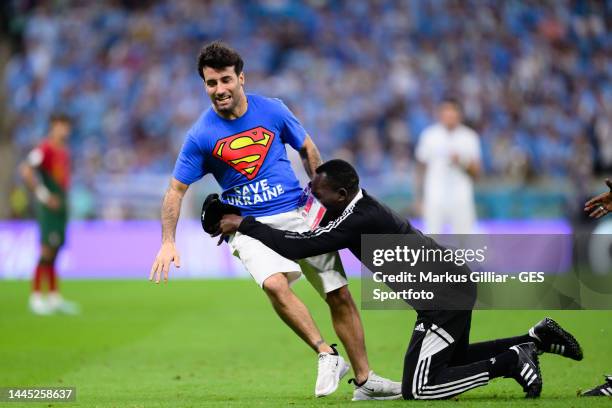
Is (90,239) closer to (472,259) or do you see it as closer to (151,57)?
(151,57)

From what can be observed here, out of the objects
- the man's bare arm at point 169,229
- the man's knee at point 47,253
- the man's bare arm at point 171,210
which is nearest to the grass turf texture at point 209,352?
the man's knee at point 47,253

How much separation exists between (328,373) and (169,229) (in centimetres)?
147

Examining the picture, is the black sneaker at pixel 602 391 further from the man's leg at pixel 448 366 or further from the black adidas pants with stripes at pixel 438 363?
the black adidas pants with stripes at pixel 438 363

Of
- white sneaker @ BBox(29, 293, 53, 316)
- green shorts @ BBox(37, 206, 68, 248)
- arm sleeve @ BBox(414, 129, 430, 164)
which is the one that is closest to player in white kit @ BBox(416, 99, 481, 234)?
arm sleeve @ BBox(414, 129, 430, 164)

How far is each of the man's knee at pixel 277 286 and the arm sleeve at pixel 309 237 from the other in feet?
0.86

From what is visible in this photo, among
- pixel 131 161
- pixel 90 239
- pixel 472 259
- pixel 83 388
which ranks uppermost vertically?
pixel 131 161

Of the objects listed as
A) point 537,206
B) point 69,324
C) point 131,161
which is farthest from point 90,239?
point 537,206

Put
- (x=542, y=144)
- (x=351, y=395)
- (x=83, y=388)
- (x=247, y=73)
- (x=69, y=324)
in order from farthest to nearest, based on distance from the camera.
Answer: (x=247, y=73), (x=542, y=144), (x=69, y=324), (x=83, y=388), (x=351, y=395)

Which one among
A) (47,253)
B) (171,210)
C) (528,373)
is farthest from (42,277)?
(528,373)

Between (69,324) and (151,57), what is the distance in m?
13.8

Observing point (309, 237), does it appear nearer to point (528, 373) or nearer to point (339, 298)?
point (339, 298)

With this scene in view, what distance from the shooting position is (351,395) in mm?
7207

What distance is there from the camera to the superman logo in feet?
23.3

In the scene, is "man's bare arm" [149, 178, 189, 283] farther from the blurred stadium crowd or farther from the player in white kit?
the blurred stadium crowd
